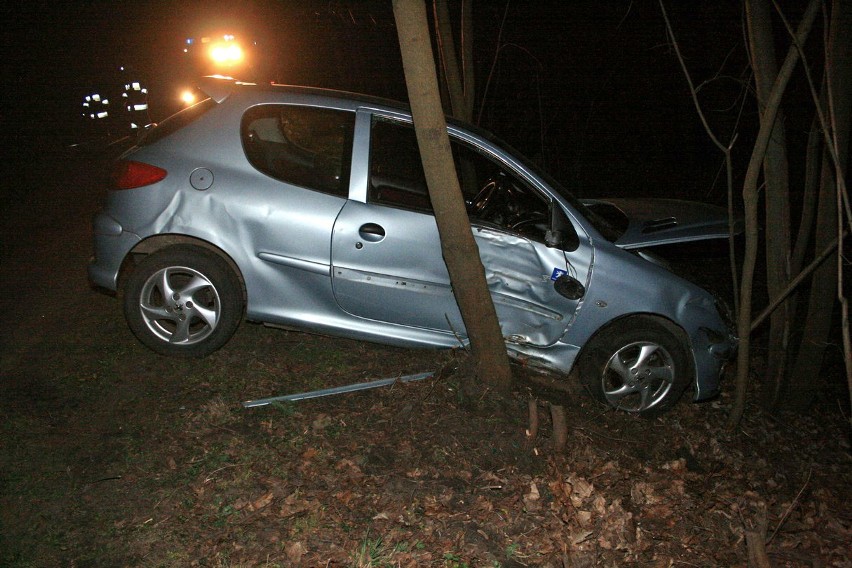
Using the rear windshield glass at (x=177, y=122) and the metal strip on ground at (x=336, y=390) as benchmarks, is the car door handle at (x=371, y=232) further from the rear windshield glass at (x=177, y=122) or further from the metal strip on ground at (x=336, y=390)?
the rear windshield glass at (x=177, y=122)

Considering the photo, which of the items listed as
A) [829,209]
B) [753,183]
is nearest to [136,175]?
[753,183]

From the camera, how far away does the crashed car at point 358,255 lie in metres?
4.93

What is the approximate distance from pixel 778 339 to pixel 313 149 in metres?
3.91

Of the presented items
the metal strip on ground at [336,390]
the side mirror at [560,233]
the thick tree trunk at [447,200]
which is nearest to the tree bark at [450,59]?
the side mirror at [560,233]

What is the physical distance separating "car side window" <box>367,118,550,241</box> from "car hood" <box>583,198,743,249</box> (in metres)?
0.66

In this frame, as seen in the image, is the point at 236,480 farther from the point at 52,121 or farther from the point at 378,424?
the point at 52,121

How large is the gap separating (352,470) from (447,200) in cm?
164

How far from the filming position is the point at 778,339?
5645mm

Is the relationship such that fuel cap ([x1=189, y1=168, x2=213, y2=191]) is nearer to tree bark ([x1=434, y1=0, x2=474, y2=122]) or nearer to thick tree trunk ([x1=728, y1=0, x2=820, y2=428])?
thick tree trunk ([x1=728, y1=0, x2=820, y2=428])

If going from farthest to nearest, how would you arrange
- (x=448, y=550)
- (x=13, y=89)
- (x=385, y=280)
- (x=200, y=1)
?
(x=13, y=89), (x=200, y=1), (x=385, y=280), (x=448, y=550)

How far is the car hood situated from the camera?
5176mm

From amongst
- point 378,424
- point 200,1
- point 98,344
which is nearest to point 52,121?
point 200,1

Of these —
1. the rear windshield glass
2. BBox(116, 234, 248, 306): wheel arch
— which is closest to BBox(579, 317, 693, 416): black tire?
BBox(116, 234, 248, 306): wheel arch

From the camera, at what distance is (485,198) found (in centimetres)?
549
